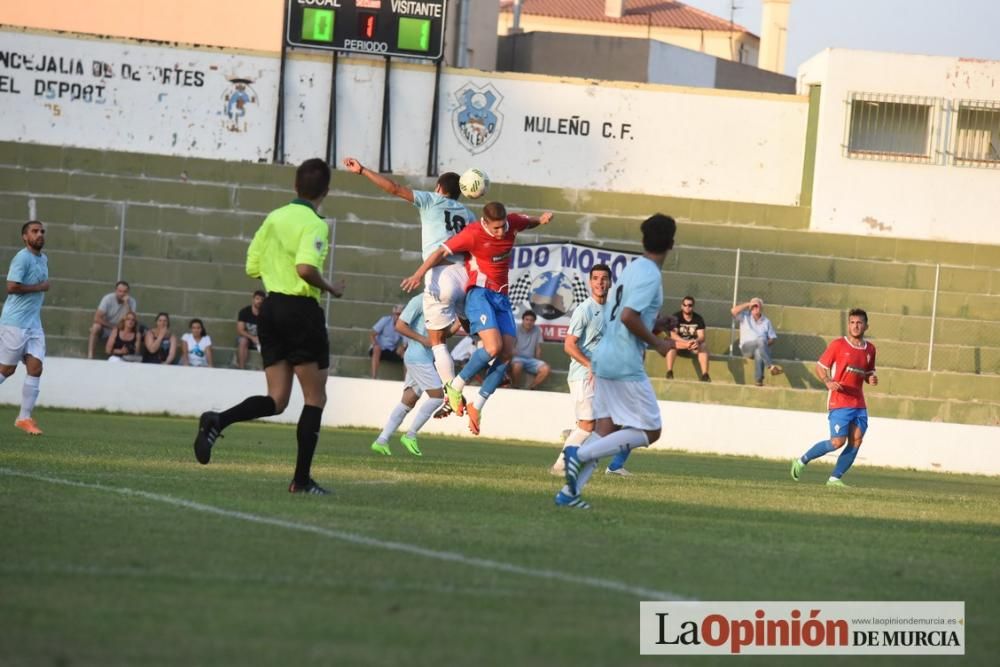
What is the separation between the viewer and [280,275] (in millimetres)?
10102

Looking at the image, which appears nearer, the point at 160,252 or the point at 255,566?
the point at 255,566

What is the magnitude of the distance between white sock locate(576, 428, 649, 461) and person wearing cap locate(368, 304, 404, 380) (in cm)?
1601

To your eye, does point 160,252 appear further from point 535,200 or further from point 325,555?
point 325,555

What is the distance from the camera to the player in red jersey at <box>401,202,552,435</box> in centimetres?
1346

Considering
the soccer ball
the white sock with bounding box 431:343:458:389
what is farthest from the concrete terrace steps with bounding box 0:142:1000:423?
the soccer ball

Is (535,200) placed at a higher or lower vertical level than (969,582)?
higher

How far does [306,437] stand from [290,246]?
4.17ft

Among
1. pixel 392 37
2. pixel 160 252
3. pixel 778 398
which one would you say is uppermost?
pixel 392 37

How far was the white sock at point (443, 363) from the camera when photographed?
14.0 metres

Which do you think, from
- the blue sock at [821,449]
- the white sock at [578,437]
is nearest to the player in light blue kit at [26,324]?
the white sock at [578,437]

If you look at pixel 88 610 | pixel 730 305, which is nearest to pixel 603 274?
pixel 88 610

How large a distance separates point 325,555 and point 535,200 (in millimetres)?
20761

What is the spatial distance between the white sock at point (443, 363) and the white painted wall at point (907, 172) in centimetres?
1561

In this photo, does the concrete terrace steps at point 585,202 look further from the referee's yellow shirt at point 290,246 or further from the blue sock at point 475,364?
the referee's yellow shirt at point 290,246
